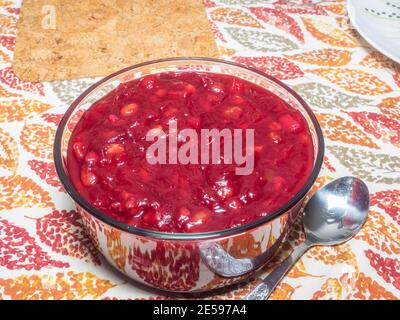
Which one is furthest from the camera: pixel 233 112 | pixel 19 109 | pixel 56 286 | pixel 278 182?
pixel 19 109

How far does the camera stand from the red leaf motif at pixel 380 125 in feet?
6.73

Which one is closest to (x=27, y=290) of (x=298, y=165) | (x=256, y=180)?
(x=256, y=180)

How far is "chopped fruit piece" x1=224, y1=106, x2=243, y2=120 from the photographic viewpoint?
163cm

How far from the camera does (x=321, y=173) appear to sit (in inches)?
74.6

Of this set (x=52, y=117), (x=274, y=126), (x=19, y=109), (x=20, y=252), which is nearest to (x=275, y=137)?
(x=274, y=126)

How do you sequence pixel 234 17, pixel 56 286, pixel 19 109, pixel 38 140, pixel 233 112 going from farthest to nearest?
pixel 234 17
pixel 19 109
pixel 38 140
pixel 233 112
pixel 56 286

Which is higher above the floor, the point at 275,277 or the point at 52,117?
the point at 52,117

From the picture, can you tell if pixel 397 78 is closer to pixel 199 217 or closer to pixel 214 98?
pixel 214 98

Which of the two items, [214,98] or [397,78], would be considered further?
[397,78]

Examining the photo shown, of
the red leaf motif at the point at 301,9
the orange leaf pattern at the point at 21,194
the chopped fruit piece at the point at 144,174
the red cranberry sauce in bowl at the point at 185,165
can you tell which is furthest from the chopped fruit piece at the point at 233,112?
the red leaf motif at the point at 301,9

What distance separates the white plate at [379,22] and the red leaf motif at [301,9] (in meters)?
0.22

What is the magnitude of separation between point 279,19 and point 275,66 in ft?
1.34

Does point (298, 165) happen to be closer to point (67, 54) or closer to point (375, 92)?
point (375, 92)

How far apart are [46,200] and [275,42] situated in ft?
4.32
